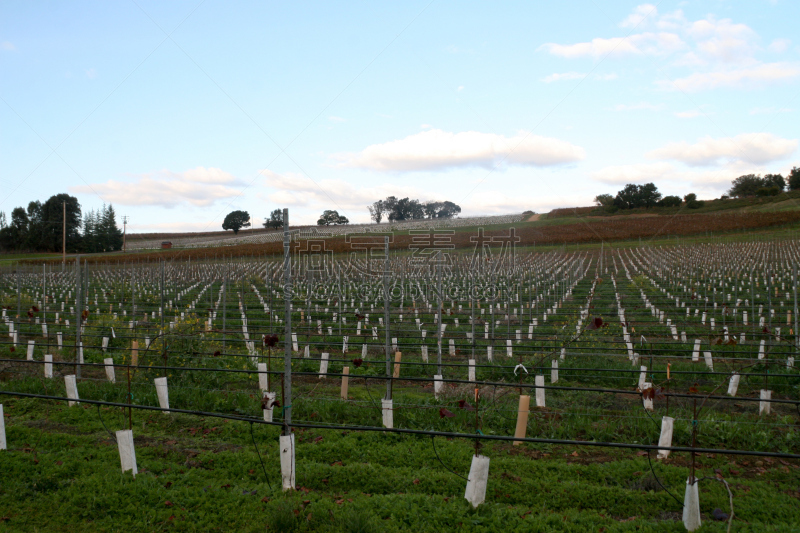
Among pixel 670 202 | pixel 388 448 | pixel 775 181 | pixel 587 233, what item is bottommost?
pixel 388 448

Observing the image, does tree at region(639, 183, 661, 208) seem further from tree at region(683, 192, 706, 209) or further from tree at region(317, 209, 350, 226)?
tree at region(317, 209, 350, 226)

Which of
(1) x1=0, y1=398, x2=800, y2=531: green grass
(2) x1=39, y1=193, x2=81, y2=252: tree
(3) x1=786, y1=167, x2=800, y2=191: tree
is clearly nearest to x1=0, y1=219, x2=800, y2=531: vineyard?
(1) x1=0, y1=398, x2=800, y2=531: green grass

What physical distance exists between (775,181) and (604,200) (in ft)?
71.6

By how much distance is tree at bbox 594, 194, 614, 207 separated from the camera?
73.9 metres

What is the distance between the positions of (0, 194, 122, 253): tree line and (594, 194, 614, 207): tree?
216 ft

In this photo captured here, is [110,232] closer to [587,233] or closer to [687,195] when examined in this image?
[587,233]

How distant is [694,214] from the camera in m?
59.5

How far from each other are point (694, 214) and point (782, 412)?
5911 centimetres

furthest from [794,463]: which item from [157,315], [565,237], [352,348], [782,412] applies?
Result: [565,237]

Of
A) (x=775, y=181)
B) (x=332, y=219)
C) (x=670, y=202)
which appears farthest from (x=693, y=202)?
(x=332, y=219)

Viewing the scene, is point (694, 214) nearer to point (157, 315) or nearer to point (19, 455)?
point (157, 315)

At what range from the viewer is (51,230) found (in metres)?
55.8

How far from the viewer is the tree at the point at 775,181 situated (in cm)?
6716

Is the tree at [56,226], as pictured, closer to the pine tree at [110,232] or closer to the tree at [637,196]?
the pine tree at [110,232]
